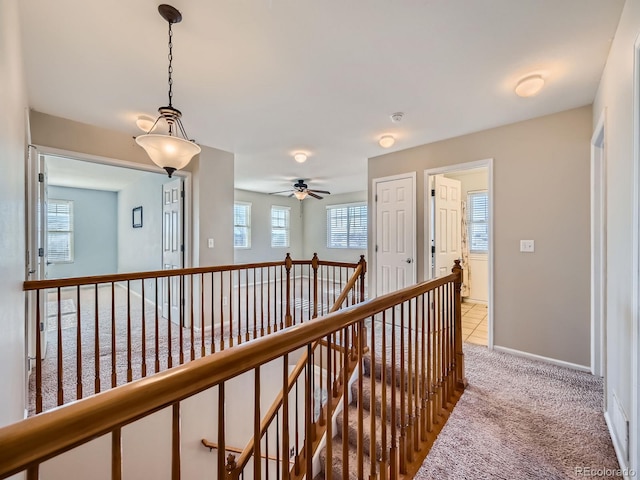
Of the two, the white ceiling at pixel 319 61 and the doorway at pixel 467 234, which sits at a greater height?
the white ceiling at pixel 319 61

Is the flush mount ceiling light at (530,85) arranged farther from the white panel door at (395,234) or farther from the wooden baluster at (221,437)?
the wooden baluster at (221,437)

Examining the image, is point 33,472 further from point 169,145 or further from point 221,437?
point 169,145

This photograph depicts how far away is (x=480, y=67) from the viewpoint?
2.12 meters

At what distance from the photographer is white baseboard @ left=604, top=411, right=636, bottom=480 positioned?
4.62 feet

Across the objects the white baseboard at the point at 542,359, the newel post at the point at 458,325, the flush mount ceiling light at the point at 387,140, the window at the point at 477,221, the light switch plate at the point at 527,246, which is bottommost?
the white baseboard at the point at 542,359

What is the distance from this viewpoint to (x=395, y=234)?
4066mm

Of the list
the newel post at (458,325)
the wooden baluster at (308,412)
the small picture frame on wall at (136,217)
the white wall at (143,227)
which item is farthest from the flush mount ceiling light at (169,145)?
the small picture frame on wall at (136,217)

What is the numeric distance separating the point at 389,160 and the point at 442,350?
283 centimetres

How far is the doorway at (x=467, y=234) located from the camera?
3363 mm

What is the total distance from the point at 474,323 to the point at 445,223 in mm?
1474

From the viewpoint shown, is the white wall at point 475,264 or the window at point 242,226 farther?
the window at point 242,226

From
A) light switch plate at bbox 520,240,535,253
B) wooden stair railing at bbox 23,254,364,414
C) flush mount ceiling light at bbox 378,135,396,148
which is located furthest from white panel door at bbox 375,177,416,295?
light switch plate at bbox 520,240,535,253

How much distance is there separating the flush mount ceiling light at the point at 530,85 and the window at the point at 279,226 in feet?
21.0

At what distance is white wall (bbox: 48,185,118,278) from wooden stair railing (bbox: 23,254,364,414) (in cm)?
182
